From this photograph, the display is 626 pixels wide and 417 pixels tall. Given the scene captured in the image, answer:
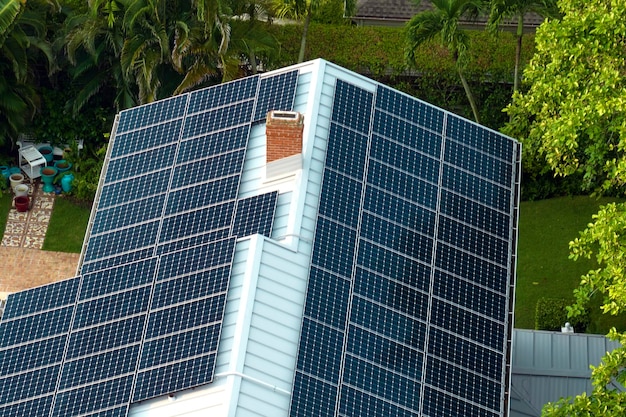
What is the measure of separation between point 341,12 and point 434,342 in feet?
82.1

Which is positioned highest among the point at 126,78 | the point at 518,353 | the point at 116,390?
the point at 126,78

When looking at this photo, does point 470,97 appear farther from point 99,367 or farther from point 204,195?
point 99,367

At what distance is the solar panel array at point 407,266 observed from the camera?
31312mm

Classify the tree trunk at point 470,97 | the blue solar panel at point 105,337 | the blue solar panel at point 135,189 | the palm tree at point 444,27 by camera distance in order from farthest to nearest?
the tree trunk at point 470,97 < the palm tree at point 444,27 < the blue solar panel at point 135,189 < the blue solar panel at point 105,337

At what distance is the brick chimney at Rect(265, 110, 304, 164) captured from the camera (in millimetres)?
33469

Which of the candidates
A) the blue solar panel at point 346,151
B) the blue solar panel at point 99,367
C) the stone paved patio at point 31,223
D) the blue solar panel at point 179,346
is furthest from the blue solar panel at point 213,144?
the stone paved patio at point 31,223

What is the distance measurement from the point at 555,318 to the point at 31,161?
786 inches

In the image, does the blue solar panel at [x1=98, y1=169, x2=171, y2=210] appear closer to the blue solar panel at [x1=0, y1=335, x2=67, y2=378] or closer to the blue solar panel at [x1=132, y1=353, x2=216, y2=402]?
the blue solar panel at [x1=0, y1=335, x2=67, y2=378]

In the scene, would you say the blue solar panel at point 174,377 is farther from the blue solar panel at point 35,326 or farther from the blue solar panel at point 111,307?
the blue solar panel at point 35,326

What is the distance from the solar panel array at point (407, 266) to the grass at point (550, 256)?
33.0 feet

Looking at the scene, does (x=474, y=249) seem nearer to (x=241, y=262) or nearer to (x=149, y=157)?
(x=241, y=262)

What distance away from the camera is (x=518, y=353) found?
128ft

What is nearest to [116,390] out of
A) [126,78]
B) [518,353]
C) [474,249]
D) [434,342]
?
[434,342]

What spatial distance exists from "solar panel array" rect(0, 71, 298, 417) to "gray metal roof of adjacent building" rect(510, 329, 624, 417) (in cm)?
961
